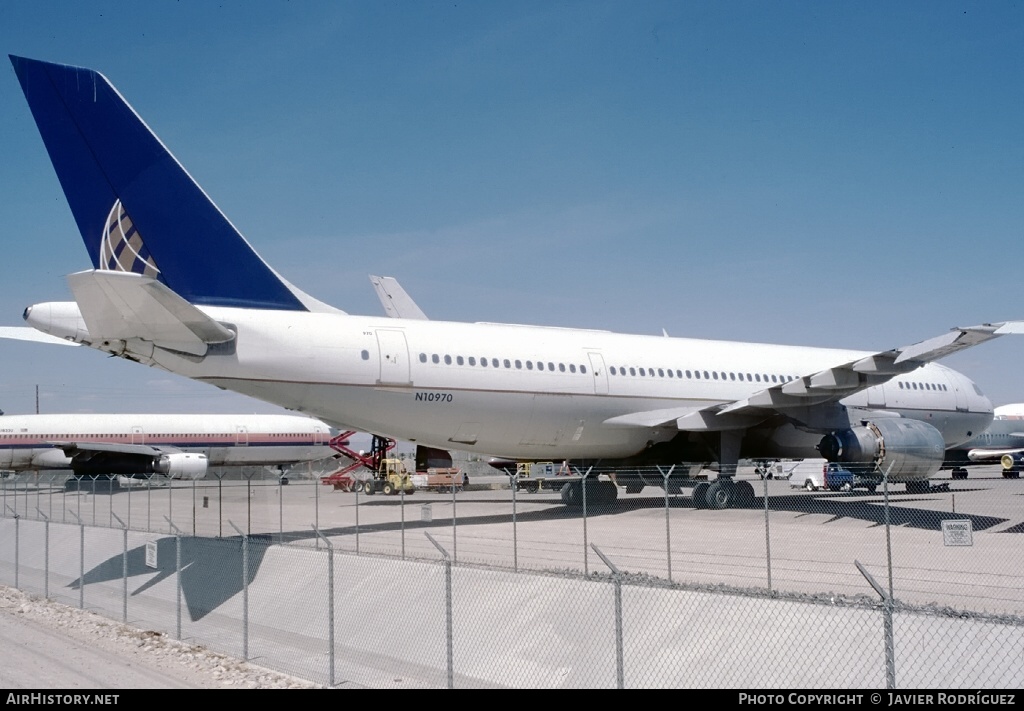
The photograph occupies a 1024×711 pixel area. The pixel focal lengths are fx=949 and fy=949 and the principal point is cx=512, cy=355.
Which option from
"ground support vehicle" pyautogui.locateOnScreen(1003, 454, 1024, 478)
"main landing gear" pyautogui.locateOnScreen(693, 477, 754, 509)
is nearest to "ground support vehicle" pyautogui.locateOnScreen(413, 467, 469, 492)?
Result: "main landing gear" pyautogui.locateOnScreen(693, 477, 754, 509)

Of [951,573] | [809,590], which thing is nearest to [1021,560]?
[951,573]

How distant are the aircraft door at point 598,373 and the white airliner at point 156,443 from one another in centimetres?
2633

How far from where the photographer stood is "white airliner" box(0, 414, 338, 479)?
155ft

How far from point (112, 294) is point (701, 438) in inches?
587

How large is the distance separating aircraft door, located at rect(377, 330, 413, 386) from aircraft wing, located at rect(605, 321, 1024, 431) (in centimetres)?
562

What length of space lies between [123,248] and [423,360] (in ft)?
19.6

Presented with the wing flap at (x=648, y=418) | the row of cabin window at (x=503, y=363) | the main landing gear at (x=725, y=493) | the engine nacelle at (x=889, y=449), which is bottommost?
the main landing gear at (x=725, y=493)

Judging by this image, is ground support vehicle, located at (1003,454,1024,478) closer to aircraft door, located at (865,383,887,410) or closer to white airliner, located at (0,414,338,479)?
aircraft door, located at (865,383,887,410)

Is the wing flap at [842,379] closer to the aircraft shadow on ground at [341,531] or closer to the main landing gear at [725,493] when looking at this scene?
the main landing gear at [725,493]

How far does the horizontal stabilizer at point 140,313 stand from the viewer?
12.6m

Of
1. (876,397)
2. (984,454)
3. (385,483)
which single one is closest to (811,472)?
(876,397)

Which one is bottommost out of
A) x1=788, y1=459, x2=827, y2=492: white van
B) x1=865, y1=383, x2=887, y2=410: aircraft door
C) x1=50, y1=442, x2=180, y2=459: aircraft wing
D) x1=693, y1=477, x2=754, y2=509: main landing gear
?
x1=788, y1=459, x2=827, y2=492: white van

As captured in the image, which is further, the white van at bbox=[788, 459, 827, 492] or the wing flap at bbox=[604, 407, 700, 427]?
the white van at bbox=[788, 459, 827, 492]

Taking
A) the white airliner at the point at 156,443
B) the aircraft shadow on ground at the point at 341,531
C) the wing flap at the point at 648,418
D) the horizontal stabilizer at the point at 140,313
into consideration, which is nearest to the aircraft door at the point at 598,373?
the wing flap at the point at 648,418
